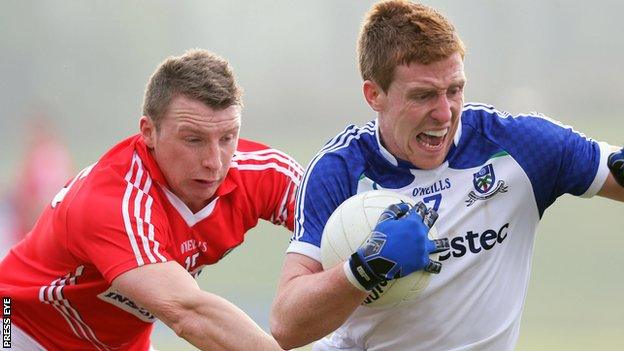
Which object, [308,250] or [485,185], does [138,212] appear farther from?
[485,185]

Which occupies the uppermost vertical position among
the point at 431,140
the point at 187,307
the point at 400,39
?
the point at 400,39

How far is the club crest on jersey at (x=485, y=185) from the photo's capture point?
4.47 m

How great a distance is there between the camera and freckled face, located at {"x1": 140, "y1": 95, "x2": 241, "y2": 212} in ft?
16.8

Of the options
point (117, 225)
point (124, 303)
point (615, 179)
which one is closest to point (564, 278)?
point (124, 303)

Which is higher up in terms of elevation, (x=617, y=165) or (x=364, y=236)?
(x=617, y=165)

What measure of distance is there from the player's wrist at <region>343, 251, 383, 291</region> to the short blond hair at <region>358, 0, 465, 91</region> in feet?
2.77

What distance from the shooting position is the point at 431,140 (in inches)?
174

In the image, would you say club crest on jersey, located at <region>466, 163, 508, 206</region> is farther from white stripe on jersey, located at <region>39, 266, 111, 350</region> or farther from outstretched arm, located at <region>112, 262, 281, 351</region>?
white stripe on jersey, located at <region>39, 266, 111, 350</region>

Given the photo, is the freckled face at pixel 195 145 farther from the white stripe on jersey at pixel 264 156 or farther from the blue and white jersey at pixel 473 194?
the blue and white jersey at pixel 473 194

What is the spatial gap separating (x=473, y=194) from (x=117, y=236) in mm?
1568

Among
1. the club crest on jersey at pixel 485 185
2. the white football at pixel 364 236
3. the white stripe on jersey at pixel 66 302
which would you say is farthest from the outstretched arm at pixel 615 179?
the white stripe on jersey at pixel 66 302

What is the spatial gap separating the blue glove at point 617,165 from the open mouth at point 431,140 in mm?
A: 647

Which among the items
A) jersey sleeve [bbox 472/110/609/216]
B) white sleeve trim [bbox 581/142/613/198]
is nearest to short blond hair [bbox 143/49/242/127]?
jersey sleeve [bbox 472/110/609/216]

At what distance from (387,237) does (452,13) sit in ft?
28.8
